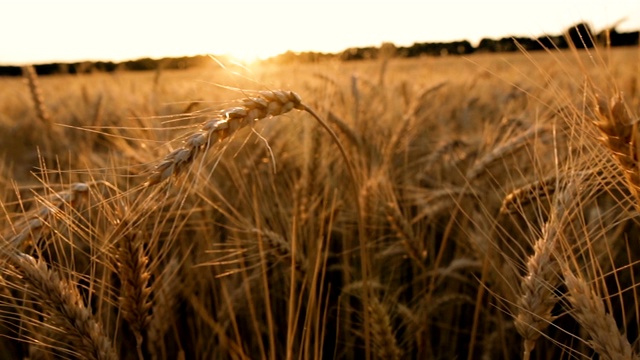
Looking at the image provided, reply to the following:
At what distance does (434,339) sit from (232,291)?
70cm

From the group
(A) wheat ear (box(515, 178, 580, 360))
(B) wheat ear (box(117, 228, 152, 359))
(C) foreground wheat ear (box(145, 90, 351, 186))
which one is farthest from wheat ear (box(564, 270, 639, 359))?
(B) wheat ear (box(117, 228, 152, 359))

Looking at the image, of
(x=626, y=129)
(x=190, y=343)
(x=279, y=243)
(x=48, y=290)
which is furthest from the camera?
(x=190, y=343)

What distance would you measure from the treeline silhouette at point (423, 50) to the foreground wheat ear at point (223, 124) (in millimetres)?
374

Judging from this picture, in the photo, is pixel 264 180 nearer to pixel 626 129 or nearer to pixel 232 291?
pixel 232 291

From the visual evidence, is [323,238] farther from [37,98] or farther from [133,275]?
[37,98]

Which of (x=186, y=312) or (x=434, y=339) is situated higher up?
(x=186, y=312)

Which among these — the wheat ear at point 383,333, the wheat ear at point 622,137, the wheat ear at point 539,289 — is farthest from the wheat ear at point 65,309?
the wheat ear at point 622,137

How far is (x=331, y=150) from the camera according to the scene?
205 centimetres

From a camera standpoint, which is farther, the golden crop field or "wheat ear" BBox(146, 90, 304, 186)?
the golden crop field

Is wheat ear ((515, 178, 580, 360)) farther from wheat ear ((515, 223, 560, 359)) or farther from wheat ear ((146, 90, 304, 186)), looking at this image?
wheat ear ((146, 90, 304, 186))

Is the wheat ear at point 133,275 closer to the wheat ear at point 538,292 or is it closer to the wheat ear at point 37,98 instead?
the wheat ear at point 538,292

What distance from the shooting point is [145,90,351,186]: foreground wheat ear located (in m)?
0.77

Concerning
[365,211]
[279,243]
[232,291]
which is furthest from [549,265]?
Result: [232,291]

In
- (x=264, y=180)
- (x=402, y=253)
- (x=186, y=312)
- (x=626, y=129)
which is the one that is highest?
(x=626, y=129)
